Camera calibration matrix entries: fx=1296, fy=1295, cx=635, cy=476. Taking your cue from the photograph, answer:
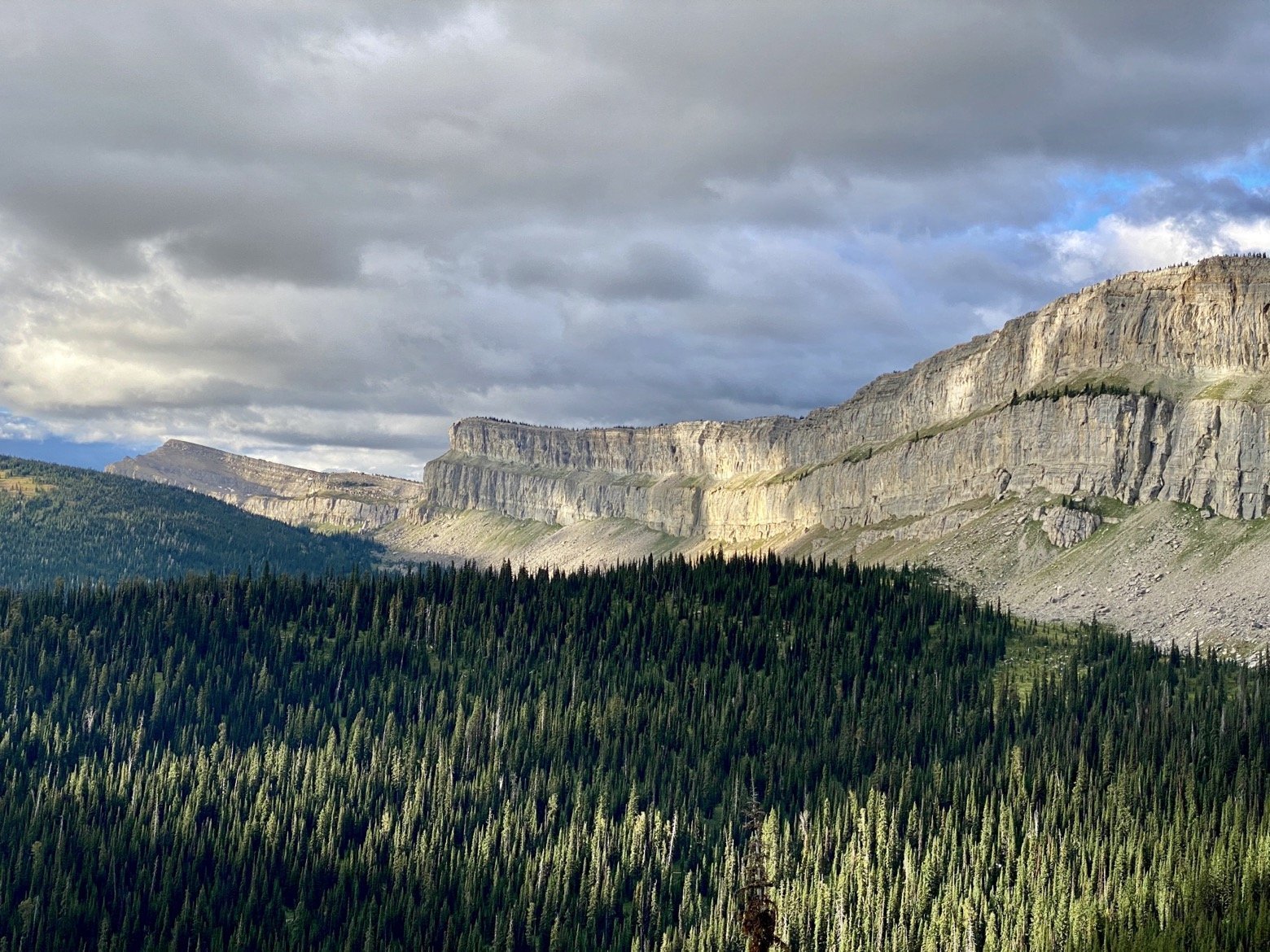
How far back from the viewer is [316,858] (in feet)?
655

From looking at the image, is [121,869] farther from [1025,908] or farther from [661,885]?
[1025,908]

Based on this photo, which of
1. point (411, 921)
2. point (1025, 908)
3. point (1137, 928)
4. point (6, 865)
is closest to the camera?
point (1137, 928)

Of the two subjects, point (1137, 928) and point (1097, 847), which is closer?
point (1137, 928)

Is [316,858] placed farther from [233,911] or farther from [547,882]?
[547,882]

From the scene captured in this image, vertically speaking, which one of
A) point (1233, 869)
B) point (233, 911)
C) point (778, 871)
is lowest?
point (233, 911)

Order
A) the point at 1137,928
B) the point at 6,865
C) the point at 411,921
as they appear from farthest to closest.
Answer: the point at 6,865 → the point at 411,921 → the point at 1137,928

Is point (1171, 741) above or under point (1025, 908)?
above

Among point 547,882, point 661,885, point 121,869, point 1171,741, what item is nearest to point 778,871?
point 661,885

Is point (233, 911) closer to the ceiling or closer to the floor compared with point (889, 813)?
closer to the floor

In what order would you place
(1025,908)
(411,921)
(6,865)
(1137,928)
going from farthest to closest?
(6,865), (411,921), (1025,908), (1137,928)

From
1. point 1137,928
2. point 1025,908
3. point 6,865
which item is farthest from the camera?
point 6,865

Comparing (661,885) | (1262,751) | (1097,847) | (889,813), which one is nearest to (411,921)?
(661,885)

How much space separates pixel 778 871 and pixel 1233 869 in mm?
60543

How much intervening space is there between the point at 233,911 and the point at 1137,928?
121 metres
